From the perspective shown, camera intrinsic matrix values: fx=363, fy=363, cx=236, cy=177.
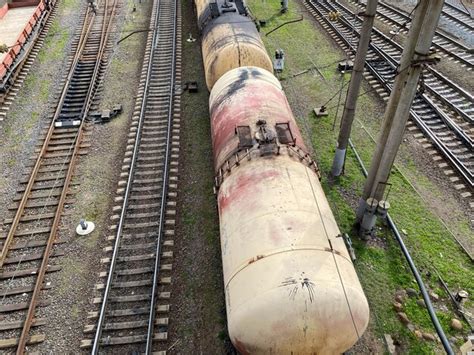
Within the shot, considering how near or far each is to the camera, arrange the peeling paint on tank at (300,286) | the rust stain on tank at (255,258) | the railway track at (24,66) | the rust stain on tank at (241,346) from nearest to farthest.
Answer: the peeling paint on tank at (300,286) < the rust stain on tank at (241,346) < the rust stain on tank at (255,258) < the railway track at (24,66)

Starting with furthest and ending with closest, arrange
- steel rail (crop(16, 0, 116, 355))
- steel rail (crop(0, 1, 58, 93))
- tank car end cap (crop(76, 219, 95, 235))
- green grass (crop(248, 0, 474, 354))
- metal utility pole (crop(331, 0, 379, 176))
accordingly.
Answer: steel rail (crop(0, 1, 58, 93)), tank car end cap (crop(76, 219, 95, 235)), metal utility pole (crop(331, 0, 379, 176)), green grass (crop(248, 0, 474, 354)), steel rail (crop(16, 0, 116, 355))

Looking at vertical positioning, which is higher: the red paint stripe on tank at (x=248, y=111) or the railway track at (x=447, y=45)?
the red paint stripe on tank at (x=248, y=111)

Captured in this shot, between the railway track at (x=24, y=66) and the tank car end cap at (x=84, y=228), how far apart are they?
8195 mm

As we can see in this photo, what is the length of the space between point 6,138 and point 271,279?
14310mm

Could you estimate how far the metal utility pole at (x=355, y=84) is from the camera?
32.9ft

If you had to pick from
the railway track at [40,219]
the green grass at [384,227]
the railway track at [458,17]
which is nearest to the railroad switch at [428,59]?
the green grass at [384,227]

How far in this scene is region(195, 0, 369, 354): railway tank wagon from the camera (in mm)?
5918

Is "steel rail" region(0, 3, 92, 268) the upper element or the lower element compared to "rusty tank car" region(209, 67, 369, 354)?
lower

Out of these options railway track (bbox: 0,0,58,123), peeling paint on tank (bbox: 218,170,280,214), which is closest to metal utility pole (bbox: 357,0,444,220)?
peeling paint on tank (bbox: 218,170,280,214)

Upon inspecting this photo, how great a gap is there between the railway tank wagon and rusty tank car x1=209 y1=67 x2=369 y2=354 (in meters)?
0.02

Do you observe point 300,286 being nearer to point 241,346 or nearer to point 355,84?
point 241,346

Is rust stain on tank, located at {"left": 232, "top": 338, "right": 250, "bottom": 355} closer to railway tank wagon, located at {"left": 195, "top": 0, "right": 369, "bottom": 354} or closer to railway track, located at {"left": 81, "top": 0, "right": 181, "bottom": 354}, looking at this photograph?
railway tank wagon, located at {"left": 195, "top": 0, "right": 369, "bottom": 354}

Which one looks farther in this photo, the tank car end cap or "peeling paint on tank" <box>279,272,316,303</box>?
the tank car end cap

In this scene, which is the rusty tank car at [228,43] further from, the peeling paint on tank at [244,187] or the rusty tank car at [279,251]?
the peeling paint on tank at [244,187]
